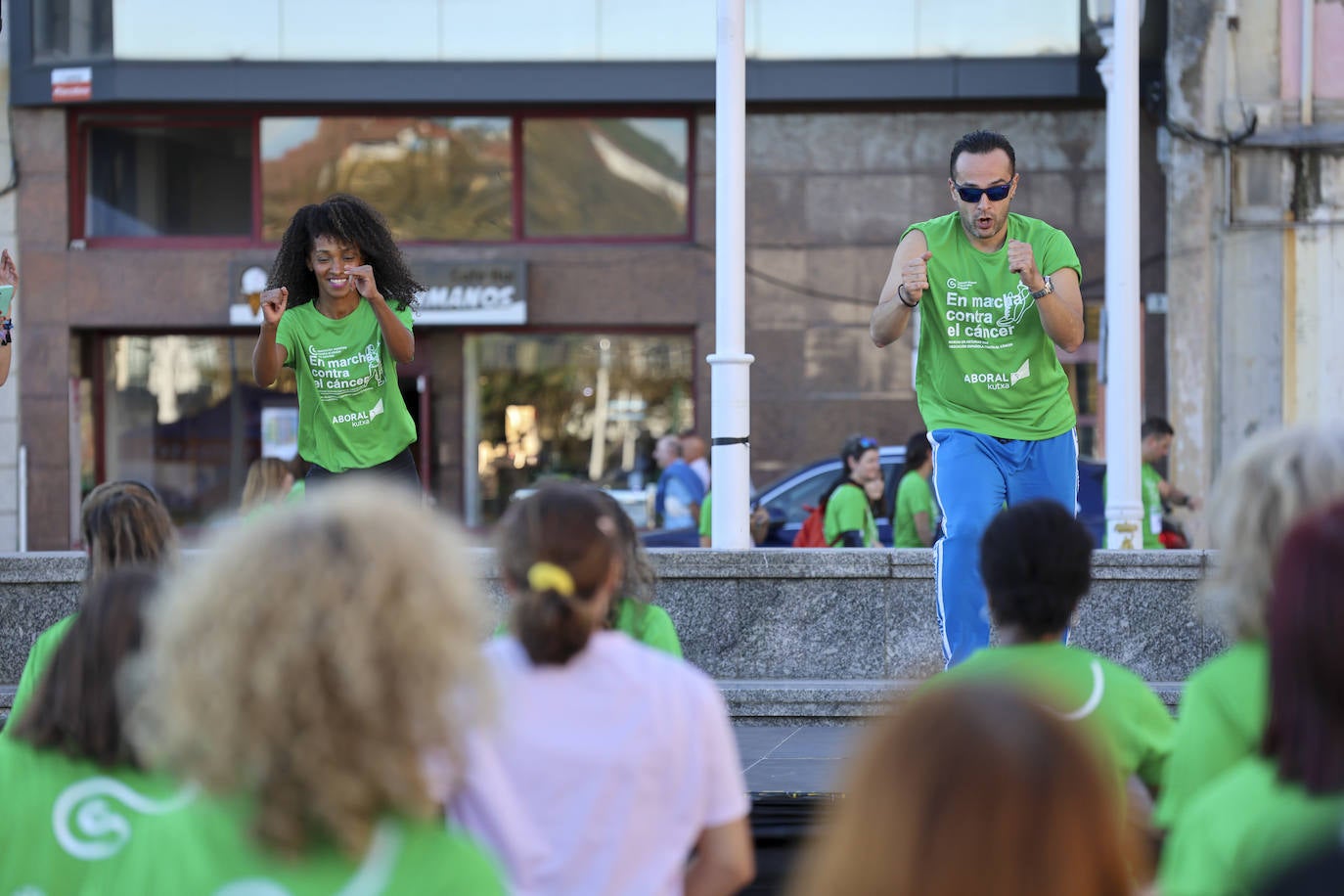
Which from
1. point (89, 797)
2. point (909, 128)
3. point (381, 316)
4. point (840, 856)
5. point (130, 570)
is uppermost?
point (909, 128)

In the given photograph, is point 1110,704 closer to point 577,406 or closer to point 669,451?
point 669,451

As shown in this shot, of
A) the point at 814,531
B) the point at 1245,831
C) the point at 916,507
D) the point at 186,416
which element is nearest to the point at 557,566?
the point at 1245,831

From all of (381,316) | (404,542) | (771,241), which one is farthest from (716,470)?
(771,241)

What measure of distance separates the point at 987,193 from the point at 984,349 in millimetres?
544

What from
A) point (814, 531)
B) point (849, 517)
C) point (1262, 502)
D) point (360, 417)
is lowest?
point (814, 531)

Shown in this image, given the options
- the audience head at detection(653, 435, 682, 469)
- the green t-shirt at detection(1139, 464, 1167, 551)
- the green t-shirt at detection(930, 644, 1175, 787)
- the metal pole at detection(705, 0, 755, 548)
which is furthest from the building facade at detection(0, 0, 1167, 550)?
the green t-shirt at detection(930, 644, 1175, 787)

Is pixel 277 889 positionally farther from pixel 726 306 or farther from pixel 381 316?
pixel 726 306

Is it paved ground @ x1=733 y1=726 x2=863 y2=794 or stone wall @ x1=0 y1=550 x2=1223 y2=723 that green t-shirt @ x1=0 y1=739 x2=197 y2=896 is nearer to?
paved ground @ x1=733 y1=726 x2=863 y2=794

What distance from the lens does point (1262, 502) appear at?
2.69m

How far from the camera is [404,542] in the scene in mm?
2055

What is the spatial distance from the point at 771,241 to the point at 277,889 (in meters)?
14.6

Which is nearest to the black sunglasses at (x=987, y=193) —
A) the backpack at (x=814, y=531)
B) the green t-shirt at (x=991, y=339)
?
the green t-shirt at (x=991, y=339)

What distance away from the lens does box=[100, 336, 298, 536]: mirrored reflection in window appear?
16.8 metres

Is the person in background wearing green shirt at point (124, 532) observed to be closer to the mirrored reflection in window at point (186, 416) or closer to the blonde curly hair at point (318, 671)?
the blonde curly hair at point (318, 671)
